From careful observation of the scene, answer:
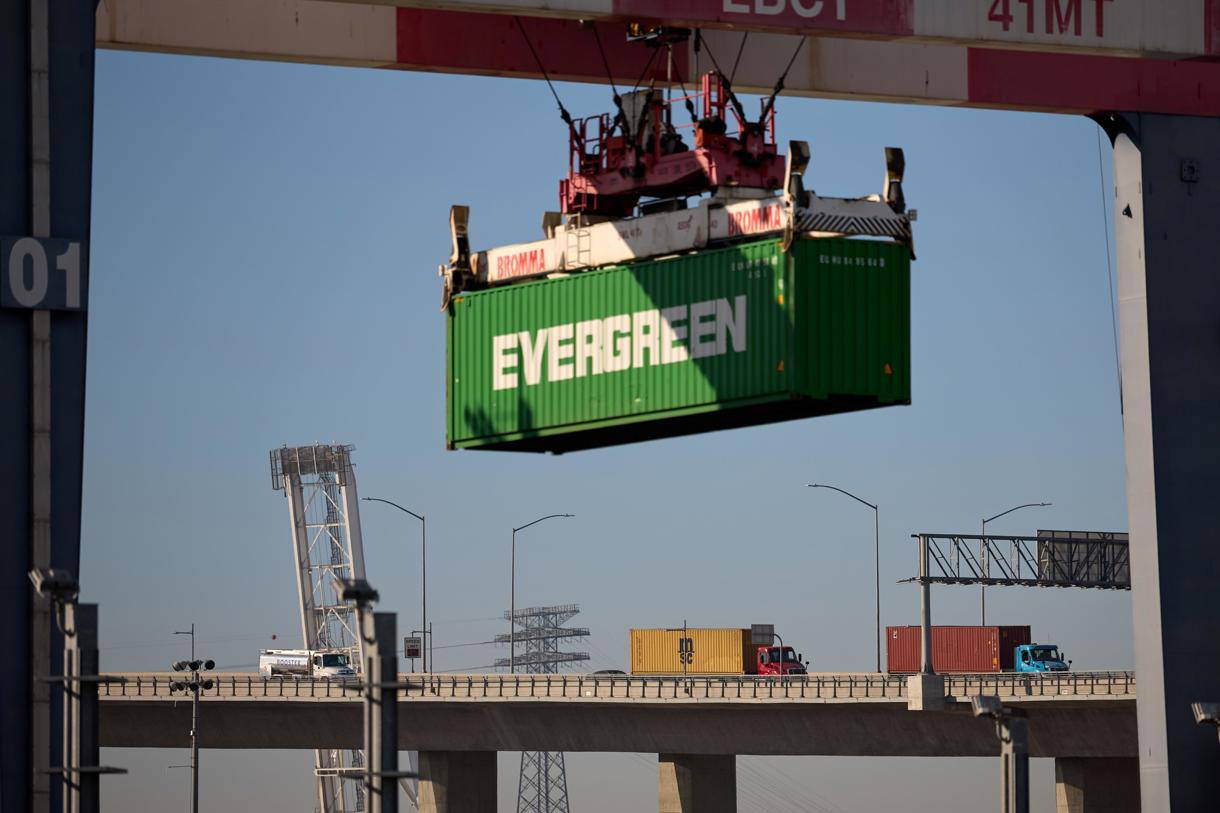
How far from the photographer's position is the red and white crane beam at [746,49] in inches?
1751

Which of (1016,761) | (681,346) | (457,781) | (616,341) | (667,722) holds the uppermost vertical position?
(616,341)

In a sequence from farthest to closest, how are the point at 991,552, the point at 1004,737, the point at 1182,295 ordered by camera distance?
the point at 991,552 < the point at 1182,295 < the point at 1004,737

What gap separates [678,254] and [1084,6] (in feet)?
32.3

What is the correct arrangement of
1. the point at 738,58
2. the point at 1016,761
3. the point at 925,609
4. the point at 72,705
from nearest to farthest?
the point at 72,705, the point at 1016,761, the point at 738,58, the point at 925,609

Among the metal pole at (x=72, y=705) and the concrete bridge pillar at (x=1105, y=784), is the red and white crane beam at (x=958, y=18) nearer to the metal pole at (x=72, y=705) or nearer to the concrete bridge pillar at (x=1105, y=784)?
the metal pole at (x=72, y=705)

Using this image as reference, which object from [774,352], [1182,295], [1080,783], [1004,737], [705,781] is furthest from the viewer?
[705,781]

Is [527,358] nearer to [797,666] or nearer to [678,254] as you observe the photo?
[678,254]

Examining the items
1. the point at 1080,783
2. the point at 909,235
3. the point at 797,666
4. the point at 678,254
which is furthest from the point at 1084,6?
the point at 797,666

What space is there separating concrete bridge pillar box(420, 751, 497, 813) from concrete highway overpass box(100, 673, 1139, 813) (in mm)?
59

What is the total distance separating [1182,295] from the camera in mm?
50094

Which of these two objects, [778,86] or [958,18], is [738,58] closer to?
[778,86]

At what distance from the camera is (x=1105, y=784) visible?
84875 millimetres

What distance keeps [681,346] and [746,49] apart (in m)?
7.07

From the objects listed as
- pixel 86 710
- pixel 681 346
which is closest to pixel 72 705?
pixel 86 710
